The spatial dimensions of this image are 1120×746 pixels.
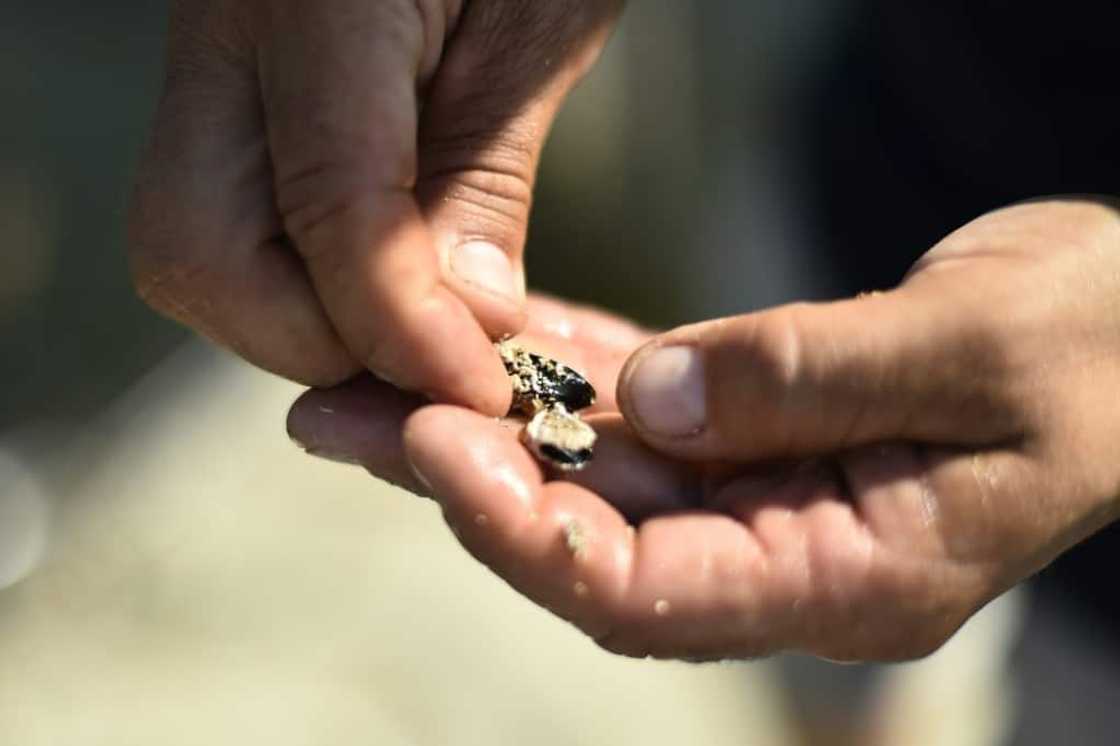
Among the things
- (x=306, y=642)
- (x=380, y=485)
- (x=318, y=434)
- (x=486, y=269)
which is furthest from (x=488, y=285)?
(x=380, y=485)

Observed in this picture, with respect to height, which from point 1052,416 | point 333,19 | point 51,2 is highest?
point 333,19

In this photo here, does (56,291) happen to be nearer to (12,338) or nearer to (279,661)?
(12,338)

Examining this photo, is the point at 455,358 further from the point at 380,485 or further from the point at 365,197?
the point at 380,485

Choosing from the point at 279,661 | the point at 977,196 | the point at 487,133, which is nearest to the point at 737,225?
the point at 977,196

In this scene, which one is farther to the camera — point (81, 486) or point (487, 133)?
point (81, 486)

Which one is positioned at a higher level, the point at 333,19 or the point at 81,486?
the point at 333,19

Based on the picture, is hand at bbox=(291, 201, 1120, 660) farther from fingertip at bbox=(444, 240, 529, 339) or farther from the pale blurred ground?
the pale blurred ground

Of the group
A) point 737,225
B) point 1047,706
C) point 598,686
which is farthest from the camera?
point 737,225
